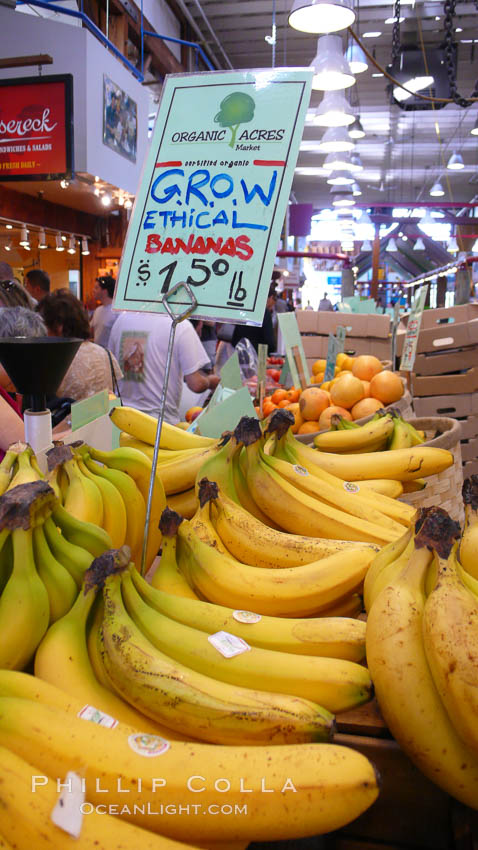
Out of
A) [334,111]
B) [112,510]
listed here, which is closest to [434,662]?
[112,510]

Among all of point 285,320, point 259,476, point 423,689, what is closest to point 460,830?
point 423,689

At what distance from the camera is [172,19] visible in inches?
348

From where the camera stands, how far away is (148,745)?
2.36 feet

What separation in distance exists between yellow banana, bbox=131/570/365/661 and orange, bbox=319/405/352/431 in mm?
1662

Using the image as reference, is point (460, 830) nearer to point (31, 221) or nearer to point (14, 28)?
point (14, 28)

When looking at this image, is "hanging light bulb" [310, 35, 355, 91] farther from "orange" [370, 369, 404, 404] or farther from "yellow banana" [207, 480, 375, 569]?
"yellow banana" [207, 480, 375, 569]

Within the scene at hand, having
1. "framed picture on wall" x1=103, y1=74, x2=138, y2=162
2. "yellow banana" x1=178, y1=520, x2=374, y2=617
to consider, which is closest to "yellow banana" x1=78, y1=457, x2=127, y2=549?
"yellow banana" x1=178, y1=520, x2=374, y2=617

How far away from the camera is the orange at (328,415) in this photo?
8.61 ft

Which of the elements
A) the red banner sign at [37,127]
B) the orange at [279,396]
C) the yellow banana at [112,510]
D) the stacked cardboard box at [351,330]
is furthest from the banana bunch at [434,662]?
the red banner sign at [37,127]

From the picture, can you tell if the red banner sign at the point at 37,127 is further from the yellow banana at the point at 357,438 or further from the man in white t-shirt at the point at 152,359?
the yellow banana at the point at 357,438

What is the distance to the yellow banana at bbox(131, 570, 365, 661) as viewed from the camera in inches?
37.5

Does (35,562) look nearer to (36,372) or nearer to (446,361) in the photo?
(36,372)

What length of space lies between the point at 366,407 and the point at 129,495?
158 centimetres

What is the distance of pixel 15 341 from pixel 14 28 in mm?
6066
